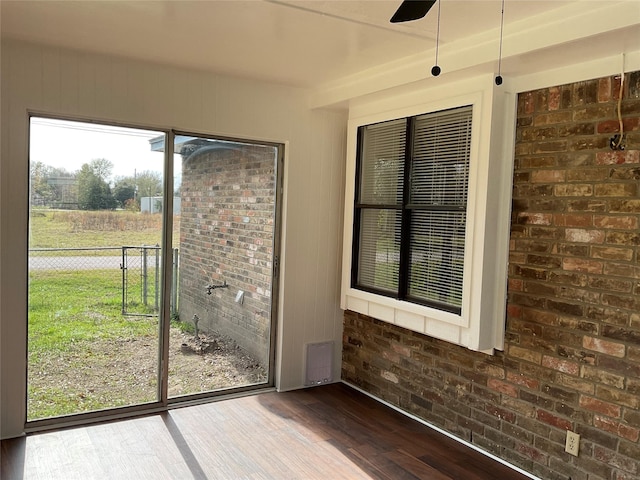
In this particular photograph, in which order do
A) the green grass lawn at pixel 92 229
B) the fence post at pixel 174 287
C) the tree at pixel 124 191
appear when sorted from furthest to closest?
the fence post at pixel 174 287 → the tree at pixel 124 191 → the green grass lawn at pixel 92 229

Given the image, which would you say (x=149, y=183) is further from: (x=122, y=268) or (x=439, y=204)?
(x=439, y=204)

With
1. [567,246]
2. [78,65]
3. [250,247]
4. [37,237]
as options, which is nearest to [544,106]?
[567,246]

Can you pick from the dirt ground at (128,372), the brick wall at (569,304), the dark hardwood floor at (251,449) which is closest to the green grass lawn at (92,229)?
the dirt ground at (128,372)

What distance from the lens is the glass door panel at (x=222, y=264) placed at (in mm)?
3885

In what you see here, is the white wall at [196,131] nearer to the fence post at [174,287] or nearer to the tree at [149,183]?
the tree at [149,183]

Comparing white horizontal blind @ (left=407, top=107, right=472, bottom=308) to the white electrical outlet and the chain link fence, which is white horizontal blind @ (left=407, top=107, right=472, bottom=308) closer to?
the white electrical outlet

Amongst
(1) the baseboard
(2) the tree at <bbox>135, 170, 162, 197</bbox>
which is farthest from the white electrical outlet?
(2) the tree at <bbox>135, 170, 162, 197</bbox>

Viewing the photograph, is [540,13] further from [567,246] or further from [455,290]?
[455,290]

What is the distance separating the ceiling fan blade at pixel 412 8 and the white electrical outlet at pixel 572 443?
7.50ft

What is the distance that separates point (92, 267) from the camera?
11.7ft

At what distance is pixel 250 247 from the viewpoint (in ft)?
13.7

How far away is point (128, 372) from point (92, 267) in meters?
0.79

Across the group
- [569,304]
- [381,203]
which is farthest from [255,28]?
[569,304]

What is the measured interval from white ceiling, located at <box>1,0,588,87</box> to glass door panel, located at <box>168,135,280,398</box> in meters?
0.78
